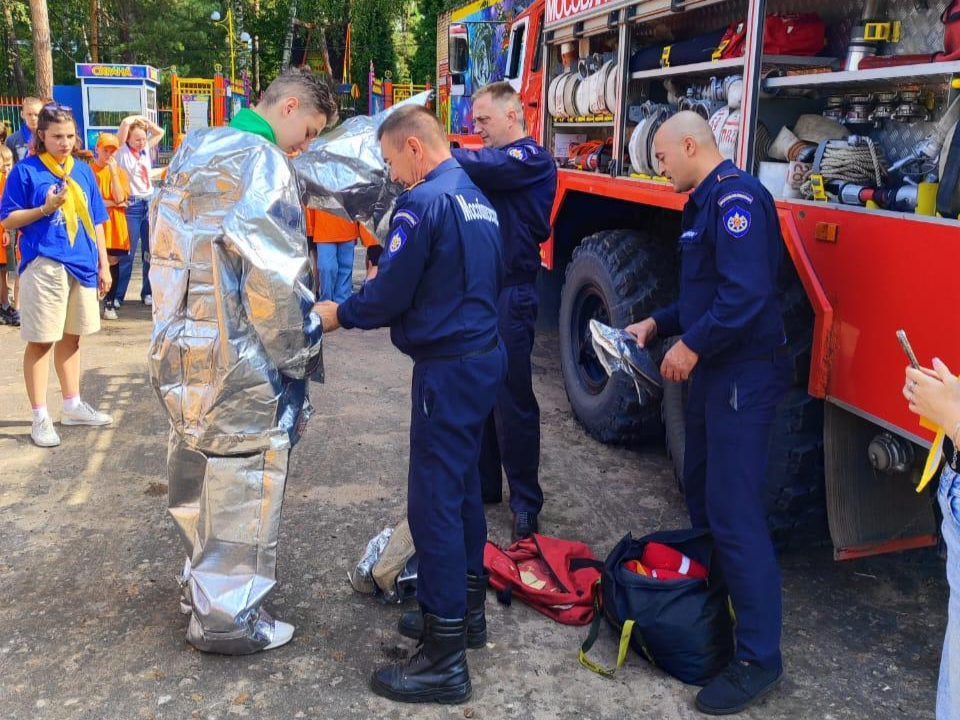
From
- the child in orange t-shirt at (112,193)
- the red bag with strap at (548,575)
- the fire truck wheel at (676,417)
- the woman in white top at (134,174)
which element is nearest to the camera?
the red bag with strap at (548,575)

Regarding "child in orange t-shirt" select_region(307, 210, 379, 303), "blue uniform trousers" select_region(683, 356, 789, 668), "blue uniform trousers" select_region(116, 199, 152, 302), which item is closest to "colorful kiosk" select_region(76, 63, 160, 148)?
"blue uniform trousers" select_region(116, 199, 152, 302)

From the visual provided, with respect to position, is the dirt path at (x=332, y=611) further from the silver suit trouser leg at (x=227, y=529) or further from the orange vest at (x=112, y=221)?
the orange vest at (x=112, y=221)

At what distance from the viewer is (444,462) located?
2.88 metres

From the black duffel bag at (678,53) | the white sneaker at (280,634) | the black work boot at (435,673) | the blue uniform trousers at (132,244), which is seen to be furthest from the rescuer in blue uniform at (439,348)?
the blue uniform trousers at (132,244)

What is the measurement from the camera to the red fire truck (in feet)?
→ 9.41

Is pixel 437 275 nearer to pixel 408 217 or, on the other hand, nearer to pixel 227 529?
pixel 408 217

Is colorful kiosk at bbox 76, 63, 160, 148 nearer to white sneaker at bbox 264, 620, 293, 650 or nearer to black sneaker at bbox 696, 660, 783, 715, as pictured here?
white sneaker at bbox 264, 620, 293, 650

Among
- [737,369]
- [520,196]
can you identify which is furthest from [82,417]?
[737,369]

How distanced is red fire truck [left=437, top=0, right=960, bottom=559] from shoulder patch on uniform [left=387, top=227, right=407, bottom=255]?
4.59ft

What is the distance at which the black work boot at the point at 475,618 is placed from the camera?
10.4 feet

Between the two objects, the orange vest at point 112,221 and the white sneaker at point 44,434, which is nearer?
the white sneaker at point 44,434

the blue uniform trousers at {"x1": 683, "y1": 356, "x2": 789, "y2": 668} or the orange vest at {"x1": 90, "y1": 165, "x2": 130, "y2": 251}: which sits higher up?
the orange vest at {"x1": 90, "y1": 165, "x2": 130, "y2": 251}

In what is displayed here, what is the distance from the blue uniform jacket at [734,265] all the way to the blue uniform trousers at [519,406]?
3.54ft

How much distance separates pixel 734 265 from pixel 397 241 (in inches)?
39.7
